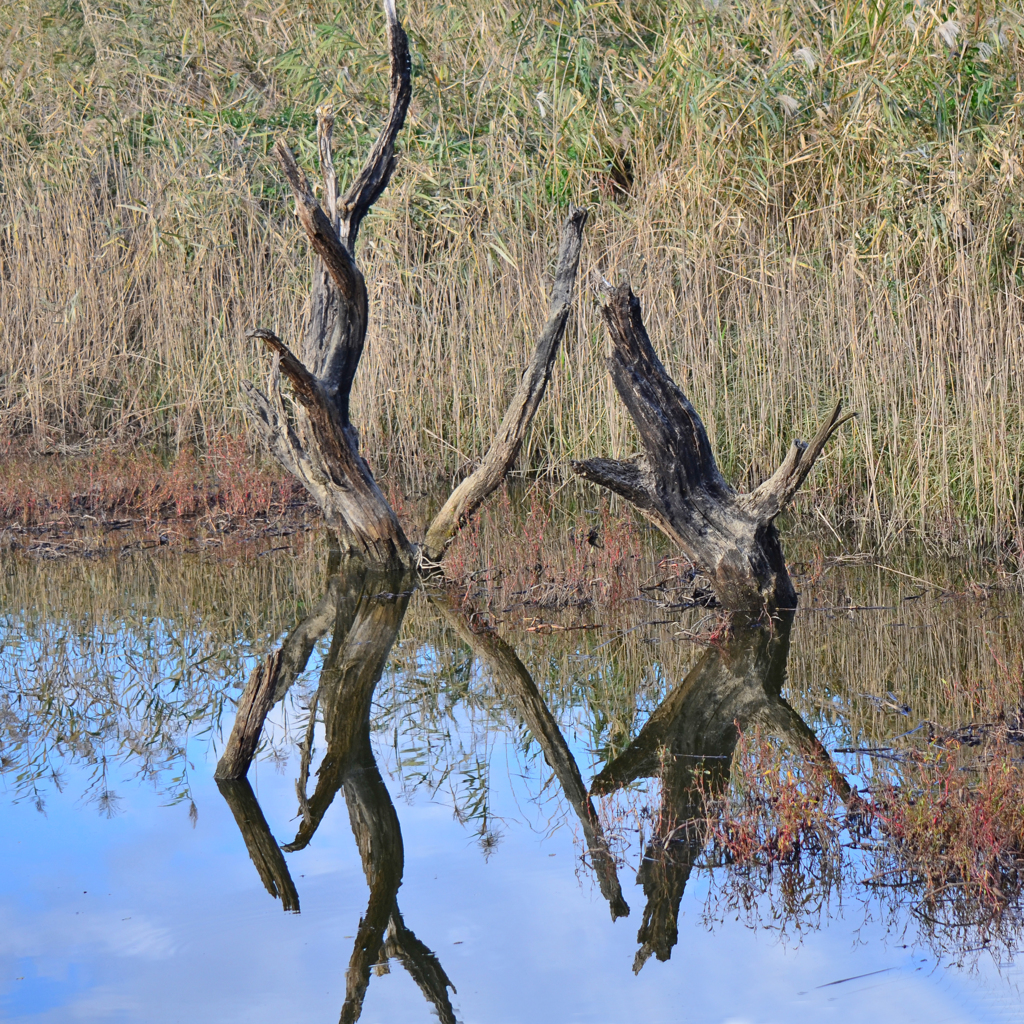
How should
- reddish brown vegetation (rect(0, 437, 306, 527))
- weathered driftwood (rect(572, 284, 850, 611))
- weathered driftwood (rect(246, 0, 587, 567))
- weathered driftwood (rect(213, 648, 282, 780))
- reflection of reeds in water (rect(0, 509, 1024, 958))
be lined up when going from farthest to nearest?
reddish brown vegetation (rect(0, 437, 306, 527)) < weathered driftwood (rect(246, 0, 587, 567)) < weathered driftwood (rect(572, 284, 850, 611)) < weathered driftwood (rect(213, 648, 282, 780)) < reflection of reeds in water (rect(0, 509, 1024, 958))

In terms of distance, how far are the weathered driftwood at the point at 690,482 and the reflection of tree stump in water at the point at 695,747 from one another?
0.80 feet

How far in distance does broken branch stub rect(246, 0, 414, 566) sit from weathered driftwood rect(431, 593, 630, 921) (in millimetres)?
646

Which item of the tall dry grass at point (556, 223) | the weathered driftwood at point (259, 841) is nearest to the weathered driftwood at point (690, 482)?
the tall dry grass at point (556, 223)

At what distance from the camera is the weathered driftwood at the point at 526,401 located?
5.95m

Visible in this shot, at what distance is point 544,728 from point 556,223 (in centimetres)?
442

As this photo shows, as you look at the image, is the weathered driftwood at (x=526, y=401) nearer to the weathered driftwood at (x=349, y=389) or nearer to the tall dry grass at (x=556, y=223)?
the weathered driftwood at (x=349, y=389)

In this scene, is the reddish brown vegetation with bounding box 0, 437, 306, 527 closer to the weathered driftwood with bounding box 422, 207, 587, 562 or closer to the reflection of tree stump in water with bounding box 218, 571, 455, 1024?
the weathered driftwood with bounding box 422, 207, 587, 562

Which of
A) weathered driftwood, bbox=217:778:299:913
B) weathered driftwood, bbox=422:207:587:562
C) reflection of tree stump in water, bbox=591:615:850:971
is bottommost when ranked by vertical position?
weathered driftwood, bbox=217:778:299:913

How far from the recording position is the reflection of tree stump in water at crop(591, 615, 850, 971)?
9.94ft

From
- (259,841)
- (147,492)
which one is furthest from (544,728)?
(147,492)

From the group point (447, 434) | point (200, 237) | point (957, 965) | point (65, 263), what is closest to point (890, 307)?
point (447, 434)

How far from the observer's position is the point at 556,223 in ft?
25.6

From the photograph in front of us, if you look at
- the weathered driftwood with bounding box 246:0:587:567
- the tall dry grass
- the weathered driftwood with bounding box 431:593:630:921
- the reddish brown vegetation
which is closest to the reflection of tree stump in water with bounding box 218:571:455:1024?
the weathered driftwood with bounding box 431:593:630:921

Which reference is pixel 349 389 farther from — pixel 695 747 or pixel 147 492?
pixel 695 747
